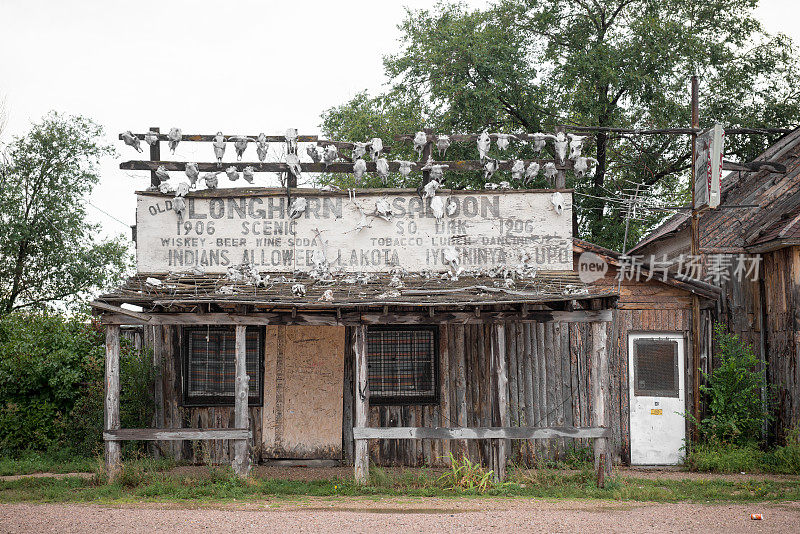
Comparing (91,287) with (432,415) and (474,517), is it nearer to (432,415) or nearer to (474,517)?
(432,415)

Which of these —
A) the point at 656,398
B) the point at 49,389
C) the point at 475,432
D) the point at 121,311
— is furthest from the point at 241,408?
the point at 656,398

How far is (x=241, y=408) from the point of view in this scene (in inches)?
448

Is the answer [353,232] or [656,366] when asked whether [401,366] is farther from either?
[656,366]

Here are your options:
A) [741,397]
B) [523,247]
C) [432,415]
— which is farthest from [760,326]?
[432,415]

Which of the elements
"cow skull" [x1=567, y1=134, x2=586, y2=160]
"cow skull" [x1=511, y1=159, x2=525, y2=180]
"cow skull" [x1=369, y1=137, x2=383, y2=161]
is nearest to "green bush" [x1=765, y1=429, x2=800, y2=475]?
"cow skull" [x1=567, y1=134, x2=586, y2=160]

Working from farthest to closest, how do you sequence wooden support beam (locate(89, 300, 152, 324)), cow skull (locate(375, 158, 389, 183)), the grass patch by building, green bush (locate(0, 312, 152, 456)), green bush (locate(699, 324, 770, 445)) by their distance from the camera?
green bush (locate(0, 312, 152, 456)) → green bush (locate(699, 324, 770, 445)) → cow skull (locate(375, 158, 389, 183)) → wooden support beam (locate(89, 300, 152, 324)) → the grass patch by building

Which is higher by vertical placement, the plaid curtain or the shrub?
the plaid curtain

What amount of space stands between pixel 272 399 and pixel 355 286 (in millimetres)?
2688

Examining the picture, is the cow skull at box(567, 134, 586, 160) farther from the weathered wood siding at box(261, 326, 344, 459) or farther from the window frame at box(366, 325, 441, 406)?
the weathered wood siding at box(261, 326, 344, 459)

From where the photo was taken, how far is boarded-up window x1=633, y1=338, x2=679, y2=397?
1385cm

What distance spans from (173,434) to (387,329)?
12.6 feet

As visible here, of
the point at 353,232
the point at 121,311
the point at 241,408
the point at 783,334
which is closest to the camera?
the point at 121,311

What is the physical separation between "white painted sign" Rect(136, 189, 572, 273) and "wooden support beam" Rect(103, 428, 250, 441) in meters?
2.49

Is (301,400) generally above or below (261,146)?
below
